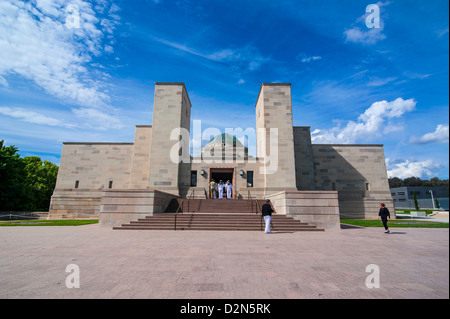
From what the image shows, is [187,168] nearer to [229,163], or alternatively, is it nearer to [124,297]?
[229,163]

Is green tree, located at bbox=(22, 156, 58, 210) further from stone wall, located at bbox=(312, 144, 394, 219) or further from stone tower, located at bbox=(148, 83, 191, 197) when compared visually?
stone wall, located at bbox=(312, 144, 394, 219)

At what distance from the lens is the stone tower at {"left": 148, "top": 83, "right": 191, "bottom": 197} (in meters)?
22.9

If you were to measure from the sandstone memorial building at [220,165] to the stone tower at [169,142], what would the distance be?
0.10 m

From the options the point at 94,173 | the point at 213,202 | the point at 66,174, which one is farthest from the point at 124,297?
the point at 66,174

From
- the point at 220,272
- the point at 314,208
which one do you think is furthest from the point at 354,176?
the point at 220,272

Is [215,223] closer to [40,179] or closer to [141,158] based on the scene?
[141,158]

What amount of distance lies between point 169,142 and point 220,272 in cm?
2015

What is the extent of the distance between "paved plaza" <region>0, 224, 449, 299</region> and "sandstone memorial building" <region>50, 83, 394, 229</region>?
1571 cm

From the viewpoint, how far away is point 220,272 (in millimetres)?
4773

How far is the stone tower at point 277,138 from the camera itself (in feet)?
74.6

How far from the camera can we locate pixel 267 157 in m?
23.4

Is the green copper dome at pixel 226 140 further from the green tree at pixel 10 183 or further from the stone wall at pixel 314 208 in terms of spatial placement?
the green tree at pixel 10 183

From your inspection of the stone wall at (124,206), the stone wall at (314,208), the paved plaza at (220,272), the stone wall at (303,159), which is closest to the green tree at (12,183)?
the stone wall at (124,206)
